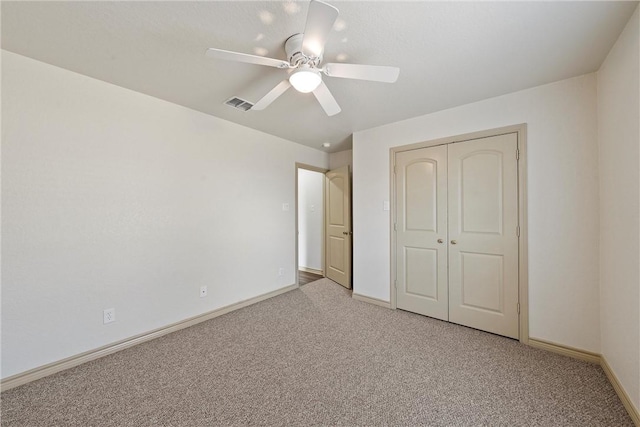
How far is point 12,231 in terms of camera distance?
1779mm

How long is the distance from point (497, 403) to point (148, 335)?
9.62 ft

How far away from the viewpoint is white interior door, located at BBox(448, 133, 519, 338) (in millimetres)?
2398

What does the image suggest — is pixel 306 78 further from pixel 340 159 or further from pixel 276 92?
pixel 340 159

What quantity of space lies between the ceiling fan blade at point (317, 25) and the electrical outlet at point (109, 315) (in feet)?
8.66

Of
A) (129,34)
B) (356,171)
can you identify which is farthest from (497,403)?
(129,34)

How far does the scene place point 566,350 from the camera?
2117 mm

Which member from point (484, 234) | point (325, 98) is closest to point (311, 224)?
point (484, 234)

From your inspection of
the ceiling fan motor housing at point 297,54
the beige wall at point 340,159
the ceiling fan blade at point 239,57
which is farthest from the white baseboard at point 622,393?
the beige wall at point 340,159

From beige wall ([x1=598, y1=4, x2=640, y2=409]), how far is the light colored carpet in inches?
12.6

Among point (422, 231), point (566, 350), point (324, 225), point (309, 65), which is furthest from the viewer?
point (324, 225)

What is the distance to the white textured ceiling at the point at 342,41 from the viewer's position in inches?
55.1

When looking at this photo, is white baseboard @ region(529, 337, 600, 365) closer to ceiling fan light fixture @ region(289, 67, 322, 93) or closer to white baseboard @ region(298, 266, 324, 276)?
ceiling fan light fixture @ region(289, 67, 322, 93)

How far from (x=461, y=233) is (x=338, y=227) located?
2046 millimetres

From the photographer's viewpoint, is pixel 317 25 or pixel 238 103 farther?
pixel 238 103
